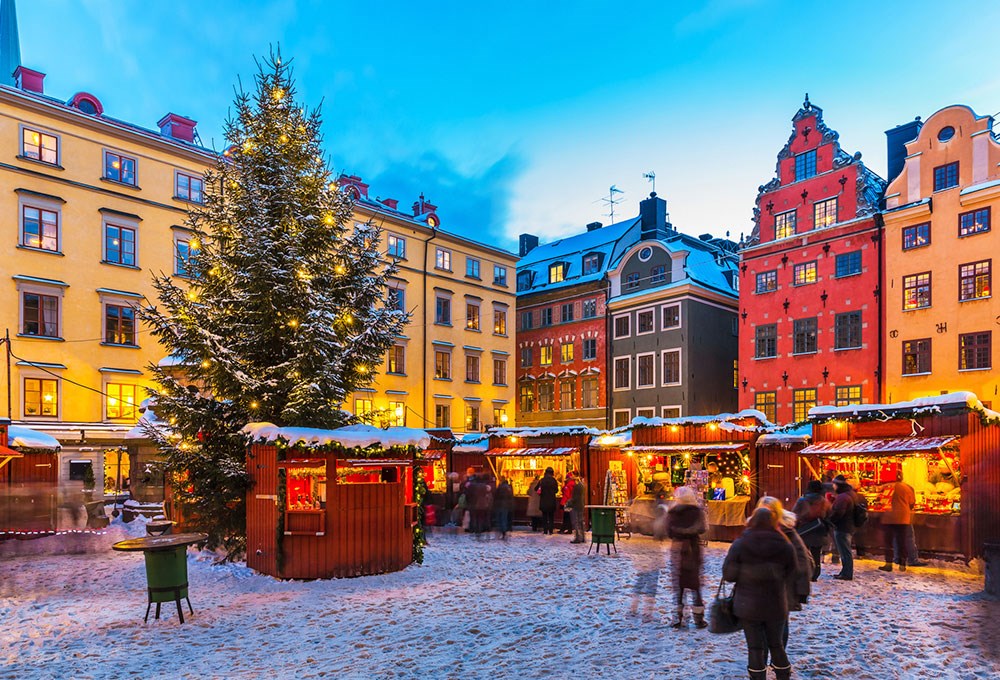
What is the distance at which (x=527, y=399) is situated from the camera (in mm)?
46562

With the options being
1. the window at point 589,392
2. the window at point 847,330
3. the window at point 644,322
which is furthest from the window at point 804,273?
the window at point 589,392

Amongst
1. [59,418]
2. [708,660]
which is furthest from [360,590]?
[59,418]

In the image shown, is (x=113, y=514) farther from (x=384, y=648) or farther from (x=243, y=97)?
(x=384, y=648)

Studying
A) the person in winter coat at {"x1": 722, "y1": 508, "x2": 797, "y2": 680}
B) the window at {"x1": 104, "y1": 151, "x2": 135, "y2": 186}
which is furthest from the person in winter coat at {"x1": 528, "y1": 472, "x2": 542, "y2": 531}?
the window at {"x1": 104, "y1": 151, "x2": 135, "y2": 186}

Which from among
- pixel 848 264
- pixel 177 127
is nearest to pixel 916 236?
pixel 848 264

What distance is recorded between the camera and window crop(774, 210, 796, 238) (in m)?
32.8

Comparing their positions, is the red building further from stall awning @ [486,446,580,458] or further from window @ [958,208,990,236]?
stall awning @ [486,446,580,458]

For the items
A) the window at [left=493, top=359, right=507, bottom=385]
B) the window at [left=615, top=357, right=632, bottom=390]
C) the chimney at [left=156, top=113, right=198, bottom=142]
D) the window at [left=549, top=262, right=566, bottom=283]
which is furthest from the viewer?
the window at [left=549, top=262, right=566, bottom=283]

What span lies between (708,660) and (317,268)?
11344 millimetres

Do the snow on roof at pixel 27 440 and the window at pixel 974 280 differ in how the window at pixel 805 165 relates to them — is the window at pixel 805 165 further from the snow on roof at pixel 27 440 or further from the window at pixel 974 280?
Result: the snow on roof at pixel 27 440

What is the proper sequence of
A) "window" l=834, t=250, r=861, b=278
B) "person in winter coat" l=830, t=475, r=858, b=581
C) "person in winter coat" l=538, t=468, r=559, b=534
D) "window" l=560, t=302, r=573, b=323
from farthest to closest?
"window" l=560, t=302, r=573, b=323, "window" l=834, t=250, r=861, b=278, "person in winter coat" l=538, t=468, r=559, b=534, "person in winter coat" l=830, t=475, r=858, b=581

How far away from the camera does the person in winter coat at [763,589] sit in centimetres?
690

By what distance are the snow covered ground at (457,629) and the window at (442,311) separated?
27.6m

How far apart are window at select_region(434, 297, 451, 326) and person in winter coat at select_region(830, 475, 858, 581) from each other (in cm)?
2949
